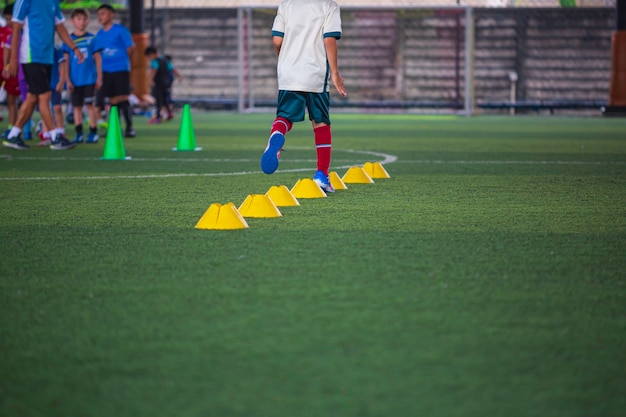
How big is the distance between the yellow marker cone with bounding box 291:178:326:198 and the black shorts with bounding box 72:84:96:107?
26.0 ft

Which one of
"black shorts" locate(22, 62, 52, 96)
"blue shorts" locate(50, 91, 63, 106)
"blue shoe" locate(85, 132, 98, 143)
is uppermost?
"black shorts" locate(22, 62, 52, 96)

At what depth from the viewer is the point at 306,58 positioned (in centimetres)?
755

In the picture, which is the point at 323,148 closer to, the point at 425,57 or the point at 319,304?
the point at 319,304

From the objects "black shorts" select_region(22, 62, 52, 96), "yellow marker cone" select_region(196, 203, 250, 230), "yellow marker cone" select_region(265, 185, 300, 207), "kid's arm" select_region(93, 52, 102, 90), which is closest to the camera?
"yellow marker cone" select_region(196, 203, 250, 230)

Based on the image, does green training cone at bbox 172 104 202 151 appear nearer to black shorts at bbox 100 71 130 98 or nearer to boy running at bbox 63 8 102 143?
boy running at bbox 63 8 102 143

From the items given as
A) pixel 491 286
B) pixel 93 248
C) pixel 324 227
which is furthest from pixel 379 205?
pixel 491 286

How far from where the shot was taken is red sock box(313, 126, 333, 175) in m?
7.64

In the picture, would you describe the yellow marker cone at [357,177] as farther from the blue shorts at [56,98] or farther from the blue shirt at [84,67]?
the blue shorts at [56,98]

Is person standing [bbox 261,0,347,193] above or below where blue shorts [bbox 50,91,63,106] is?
above

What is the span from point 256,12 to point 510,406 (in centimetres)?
2668

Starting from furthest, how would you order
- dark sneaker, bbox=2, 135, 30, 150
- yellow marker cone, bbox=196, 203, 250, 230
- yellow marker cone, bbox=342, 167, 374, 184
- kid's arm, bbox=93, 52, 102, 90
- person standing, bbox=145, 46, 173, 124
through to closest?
person standing, bbox=145, 46, 173, 124
kid's arm, bbox=93, 52, 102, 90
dark sneaker, bbox=2, 135, 30, 150
yellow marker cone, bbox=342, 167, 374, 184
yellow marker cone, bbox=196, 203, 250, 230

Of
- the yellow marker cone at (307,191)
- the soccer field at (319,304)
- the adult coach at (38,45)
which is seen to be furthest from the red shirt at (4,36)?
the yellow marker cone at (307,191)

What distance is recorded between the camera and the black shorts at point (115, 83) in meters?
14.9

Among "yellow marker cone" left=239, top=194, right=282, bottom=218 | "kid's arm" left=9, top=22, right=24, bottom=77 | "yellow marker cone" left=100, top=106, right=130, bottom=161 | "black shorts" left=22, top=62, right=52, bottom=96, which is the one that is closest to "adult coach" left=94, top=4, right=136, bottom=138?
"black shorts" left=22, top=62, right=52, bottom=96
